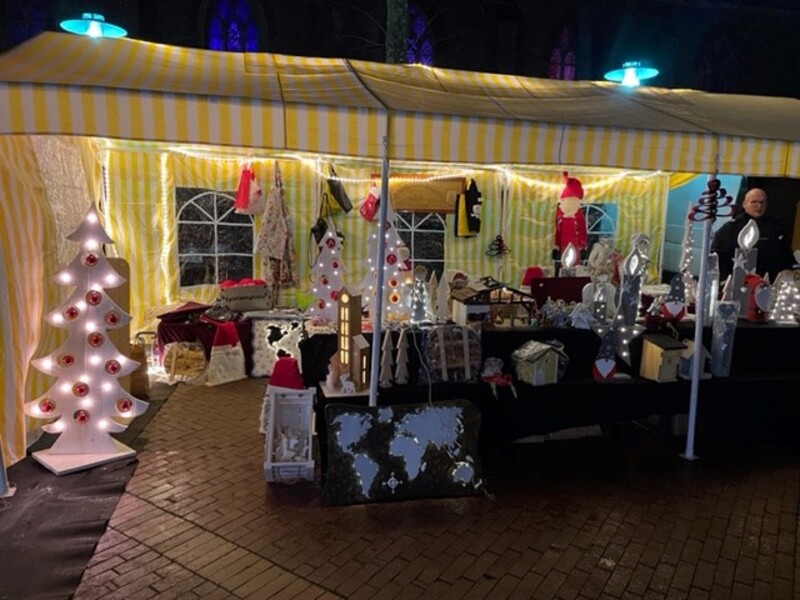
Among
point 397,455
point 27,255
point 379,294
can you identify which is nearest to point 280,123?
point 379,294

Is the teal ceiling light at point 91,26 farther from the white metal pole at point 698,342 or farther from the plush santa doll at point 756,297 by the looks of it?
the plush santa doll at point 756,297

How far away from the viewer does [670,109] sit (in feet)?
19.8

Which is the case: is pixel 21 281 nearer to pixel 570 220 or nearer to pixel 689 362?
pixel 689 362

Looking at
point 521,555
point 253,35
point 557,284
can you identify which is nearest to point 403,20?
point 253,35

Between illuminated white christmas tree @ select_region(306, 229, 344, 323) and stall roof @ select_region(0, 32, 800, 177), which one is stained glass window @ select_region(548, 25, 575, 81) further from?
illuminated white christmas tree @ select_region(306, 229, 344, 323)

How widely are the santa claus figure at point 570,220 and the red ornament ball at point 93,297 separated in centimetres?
758

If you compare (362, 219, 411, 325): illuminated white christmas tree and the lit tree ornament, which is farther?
(362, 219, 411, 325): illuminated white christmas tree

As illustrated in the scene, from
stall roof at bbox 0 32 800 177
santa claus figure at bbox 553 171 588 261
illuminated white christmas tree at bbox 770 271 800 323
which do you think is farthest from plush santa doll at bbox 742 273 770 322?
santa claus figure at bbox 553 171 588 261

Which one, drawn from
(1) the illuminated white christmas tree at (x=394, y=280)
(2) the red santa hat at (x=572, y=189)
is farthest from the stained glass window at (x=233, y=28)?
(1) the illuminated white christmas tree at (x=394, y=280)

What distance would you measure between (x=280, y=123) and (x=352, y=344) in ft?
6.30

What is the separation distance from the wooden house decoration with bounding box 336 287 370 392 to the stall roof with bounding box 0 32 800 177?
1.36m

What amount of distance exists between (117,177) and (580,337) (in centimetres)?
694

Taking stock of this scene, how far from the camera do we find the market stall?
3.94 m

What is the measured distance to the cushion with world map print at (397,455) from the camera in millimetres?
4676
